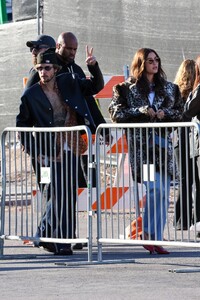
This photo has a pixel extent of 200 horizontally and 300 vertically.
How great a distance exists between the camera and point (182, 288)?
9.26 meters

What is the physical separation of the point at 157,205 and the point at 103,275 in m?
A: 1.28

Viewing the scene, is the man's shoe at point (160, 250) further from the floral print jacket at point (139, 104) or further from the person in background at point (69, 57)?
the person in background at point (69, 57)

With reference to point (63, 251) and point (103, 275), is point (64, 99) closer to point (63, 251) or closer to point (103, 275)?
point (63, 251)

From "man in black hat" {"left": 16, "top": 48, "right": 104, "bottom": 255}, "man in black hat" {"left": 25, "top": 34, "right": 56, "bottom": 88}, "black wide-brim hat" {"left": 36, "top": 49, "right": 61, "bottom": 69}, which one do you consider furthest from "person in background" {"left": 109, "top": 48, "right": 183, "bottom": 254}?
"man in black hat" {"left": 25, "top": 34, "right": 56, "bottom": 88}

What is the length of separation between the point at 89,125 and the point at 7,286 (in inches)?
113

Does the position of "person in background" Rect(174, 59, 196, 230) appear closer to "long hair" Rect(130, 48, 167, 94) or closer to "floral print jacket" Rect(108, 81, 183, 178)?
"floral print jacket" Rect(108, 81, 183, 178)

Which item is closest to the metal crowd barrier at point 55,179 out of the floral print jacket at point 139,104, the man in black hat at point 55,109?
the man in black hat at point 55,109

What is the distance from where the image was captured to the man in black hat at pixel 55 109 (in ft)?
37.8

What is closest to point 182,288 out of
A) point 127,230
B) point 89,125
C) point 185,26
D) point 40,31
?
point 127,230

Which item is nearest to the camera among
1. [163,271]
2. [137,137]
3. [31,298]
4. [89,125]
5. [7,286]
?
[31,298]

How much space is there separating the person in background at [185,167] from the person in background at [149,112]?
0.17 m

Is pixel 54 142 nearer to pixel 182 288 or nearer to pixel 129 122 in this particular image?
pixel 129 122

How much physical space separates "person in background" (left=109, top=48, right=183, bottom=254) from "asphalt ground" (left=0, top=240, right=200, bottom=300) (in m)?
0.36

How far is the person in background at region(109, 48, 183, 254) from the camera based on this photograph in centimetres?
1110
